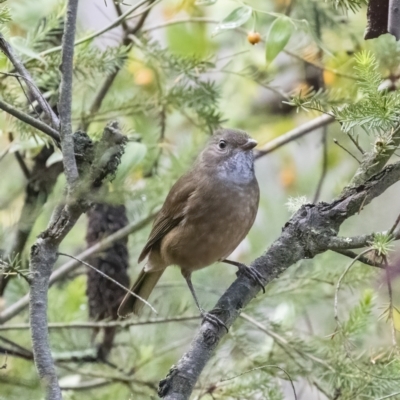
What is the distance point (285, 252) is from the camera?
1.34 m

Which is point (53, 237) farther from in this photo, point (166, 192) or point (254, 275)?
point (166, 192)

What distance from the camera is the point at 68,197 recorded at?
3.35 ft

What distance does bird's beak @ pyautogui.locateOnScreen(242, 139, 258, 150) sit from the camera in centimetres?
199

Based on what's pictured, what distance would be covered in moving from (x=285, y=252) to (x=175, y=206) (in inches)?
29.1

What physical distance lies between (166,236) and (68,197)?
1080 mm

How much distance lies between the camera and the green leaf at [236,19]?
1.55 metres

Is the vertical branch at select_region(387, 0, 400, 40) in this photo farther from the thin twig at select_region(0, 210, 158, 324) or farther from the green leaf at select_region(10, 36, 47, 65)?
the thin twig at select_region(0, 210, 158, 324)

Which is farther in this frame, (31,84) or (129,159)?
(129,159)

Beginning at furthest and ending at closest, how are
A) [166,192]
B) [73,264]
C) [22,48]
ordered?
[166,192], [73,264], [22,48]

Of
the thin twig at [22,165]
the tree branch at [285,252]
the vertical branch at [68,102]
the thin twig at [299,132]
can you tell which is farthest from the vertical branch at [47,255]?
the thin twig at [299,132]

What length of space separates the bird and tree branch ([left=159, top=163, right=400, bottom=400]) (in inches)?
22.3

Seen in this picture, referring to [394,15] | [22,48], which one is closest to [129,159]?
[22,48]

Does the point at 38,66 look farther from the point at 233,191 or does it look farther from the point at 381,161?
the point at 381,161

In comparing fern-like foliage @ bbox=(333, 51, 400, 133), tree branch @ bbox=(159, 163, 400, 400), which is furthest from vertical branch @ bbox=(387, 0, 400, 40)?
tree branch @ bbox=(159, 163, 400, 400)
